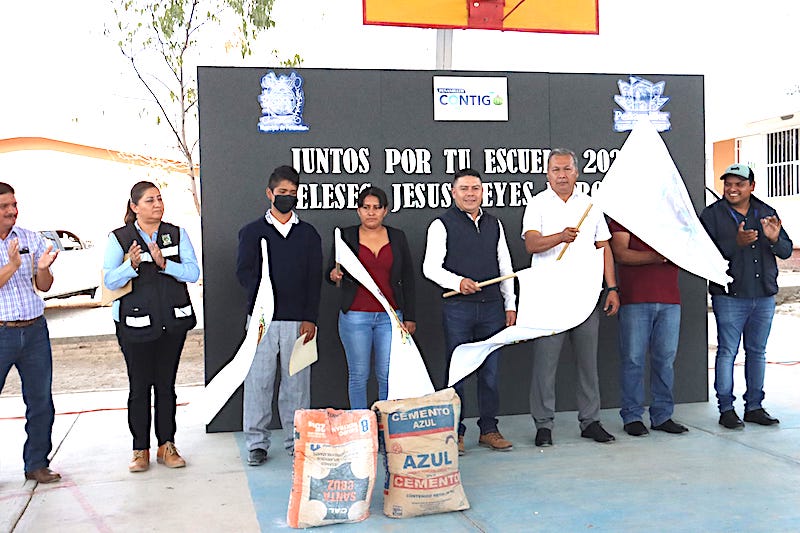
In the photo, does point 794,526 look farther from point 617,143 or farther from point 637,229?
point 617,143

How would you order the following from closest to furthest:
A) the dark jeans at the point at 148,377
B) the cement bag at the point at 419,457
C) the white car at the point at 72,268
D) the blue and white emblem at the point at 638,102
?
the cement bag at the point at 419,457 < the dark jeans at the point at 148,377 < the blue and white emblem at the point at 638,102 < the white car at the point at 72,268

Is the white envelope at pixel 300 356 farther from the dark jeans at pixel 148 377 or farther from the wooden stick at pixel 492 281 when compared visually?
the wooden stick at pixel 492 281

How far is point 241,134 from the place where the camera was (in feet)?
18.5

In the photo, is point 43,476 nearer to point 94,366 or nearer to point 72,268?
point 94,366

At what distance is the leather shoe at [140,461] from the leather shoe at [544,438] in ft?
7.32

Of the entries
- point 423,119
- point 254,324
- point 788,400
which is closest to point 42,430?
point 254,324

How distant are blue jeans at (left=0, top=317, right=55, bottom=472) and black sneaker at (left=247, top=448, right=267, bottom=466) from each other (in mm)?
1063

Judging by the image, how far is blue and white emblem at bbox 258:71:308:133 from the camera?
5652mm

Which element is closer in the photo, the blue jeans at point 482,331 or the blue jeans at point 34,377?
the blue jeans at point 34,377

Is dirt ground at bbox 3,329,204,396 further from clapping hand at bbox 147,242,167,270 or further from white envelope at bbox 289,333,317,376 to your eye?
clapping hand at bbox 147,242,167,270

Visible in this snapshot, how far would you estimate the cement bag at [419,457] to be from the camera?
392 cm

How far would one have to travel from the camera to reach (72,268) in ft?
44.2

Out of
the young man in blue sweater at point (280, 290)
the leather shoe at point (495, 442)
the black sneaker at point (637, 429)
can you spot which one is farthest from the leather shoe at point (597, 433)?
the young man in blue sweater at point (280, 290)

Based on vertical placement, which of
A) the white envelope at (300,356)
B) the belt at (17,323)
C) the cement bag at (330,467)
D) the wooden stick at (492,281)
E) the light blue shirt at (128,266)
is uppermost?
the light blue shirt at (128,266)
